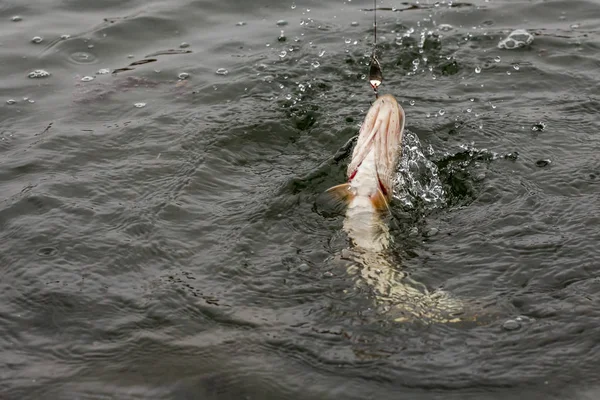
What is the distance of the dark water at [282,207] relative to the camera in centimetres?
427

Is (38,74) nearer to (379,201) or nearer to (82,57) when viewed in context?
(82,57)

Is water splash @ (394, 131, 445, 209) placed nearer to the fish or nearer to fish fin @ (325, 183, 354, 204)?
the fish

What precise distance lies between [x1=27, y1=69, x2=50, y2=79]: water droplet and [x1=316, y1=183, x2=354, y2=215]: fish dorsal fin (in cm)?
387

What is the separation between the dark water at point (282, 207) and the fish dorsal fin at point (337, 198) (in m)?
0.11

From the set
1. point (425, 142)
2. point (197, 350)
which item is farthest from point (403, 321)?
point (425, 142)

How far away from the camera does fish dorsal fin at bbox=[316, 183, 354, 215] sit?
5582 mm

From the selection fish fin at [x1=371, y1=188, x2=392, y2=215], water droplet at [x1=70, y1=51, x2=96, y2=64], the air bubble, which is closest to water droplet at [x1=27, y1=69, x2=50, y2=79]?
water droplet at [x1=70, y1=51, x2=96, y2=64]

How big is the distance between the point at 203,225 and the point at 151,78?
9.54 feet

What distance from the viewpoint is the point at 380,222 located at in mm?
5480

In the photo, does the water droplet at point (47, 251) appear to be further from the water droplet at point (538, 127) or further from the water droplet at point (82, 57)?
the water droplet at point (538, 127)

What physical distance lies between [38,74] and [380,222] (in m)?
4.36

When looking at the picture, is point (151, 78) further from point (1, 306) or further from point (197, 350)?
point (197, 350)

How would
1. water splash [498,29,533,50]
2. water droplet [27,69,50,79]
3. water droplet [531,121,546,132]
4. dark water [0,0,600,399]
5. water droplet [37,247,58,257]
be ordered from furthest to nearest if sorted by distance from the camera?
water splash [498,29,533,50] → water droplet [27,69,50,79] → water droplet [531,121,546,132] → water droplet [37,247,58,257] → dark water [0,0,600,399]

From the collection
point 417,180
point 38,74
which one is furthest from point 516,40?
point 38,74
